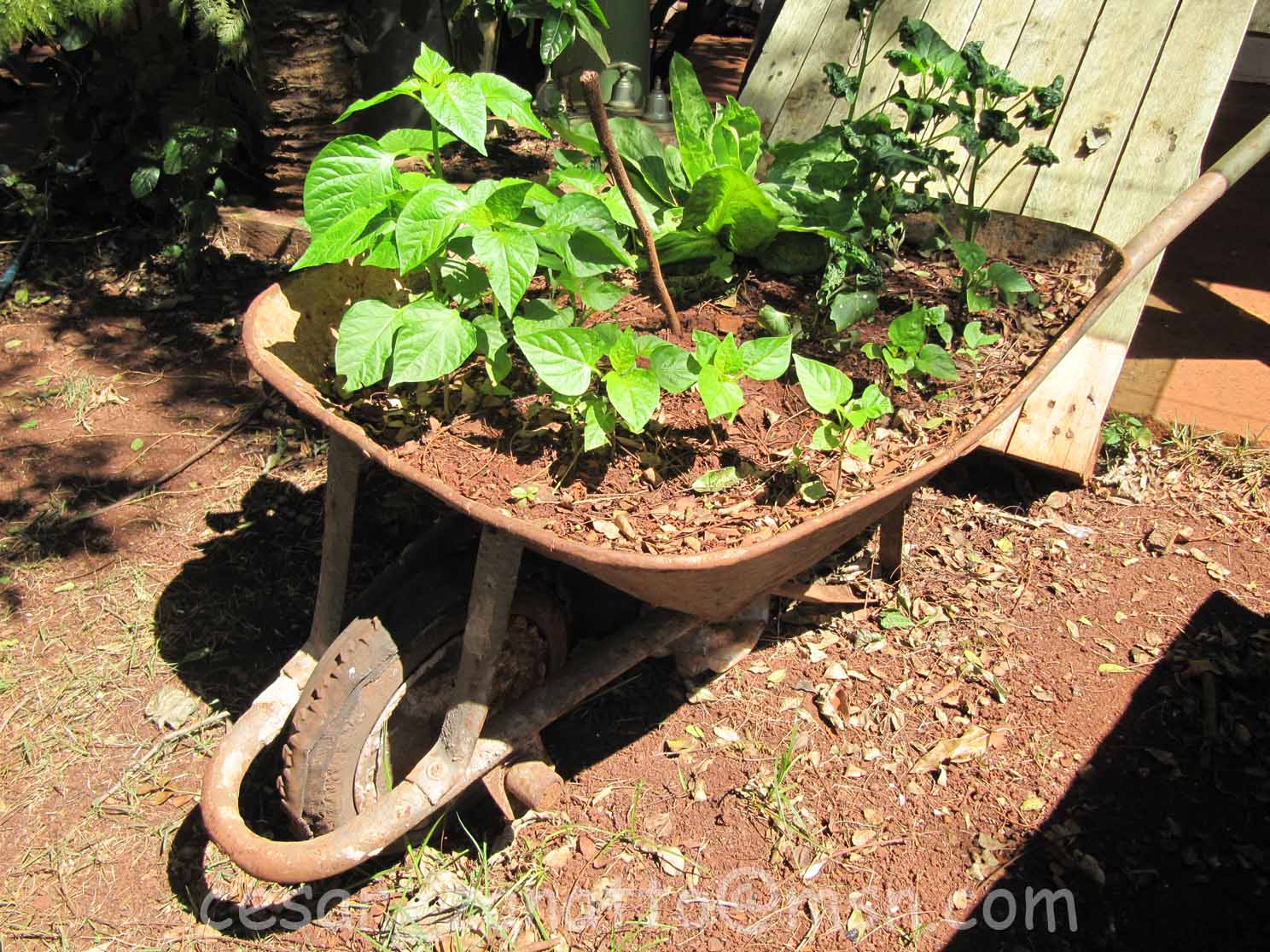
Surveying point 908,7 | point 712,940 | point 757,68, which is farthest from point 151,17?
point 712,940

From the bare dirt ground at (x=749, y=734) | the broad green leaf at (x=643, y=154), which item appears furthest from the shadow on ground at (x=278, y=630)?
the broad green leaf at (x=643, y=154)

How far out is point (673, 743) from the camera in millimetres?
2184

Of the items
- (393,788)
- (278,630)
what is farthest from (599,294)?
(278,630)

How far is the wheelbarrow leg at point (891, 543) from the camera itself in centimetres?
240

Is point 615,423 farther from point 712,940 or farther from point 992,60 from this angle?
point 992,60

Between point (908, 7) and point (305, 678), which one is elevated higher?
point (908, 7)

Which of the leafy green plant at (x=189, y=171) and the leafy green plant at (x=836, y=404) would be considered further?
the leafy green plant at (x=189, y=171)

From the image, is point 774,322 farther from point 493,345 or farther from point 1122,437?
point 1122,437

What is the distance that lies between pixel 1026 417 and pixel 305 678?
1.98 meters

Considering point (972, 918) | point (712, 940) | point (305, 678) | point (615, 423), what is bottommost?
point (712, 940)

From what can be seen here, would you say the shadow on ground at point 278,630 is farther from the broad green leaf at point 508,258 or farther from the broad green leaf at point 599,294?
the broad green leaf at point 508,258

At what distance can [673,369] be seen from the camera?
159 cm

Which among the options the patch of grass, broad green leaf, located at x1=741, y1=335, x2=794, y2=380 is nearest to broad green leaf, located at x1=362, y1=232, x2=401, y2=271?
broad green leaf, located at x1=741, y1=335, x2=794, y2=380

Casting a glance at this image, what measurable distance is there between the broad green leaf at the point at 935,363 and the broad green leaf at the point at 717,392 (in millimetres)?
432
